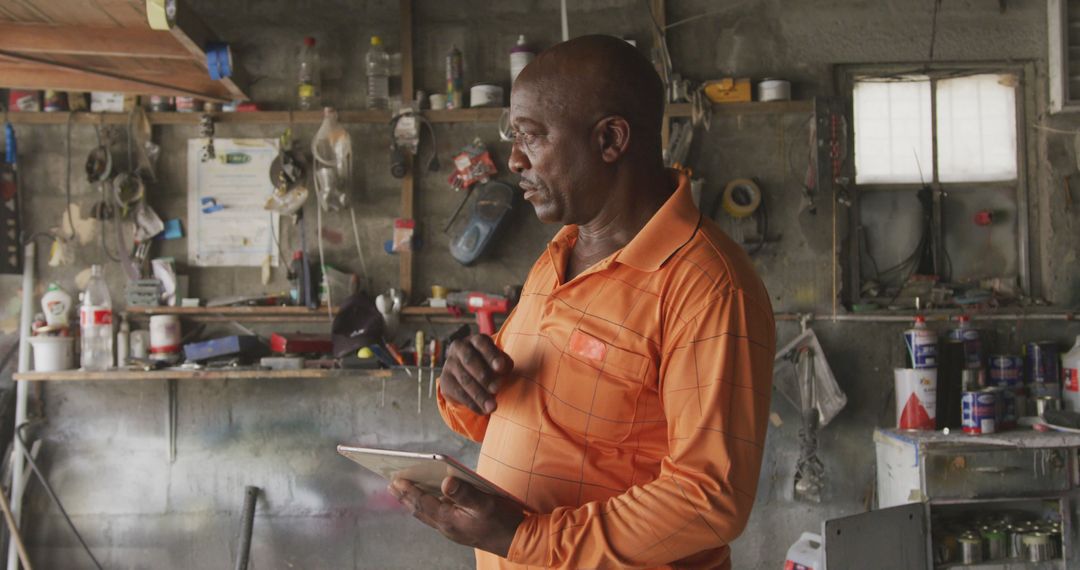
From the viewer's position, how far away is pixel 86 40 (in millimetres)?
3031

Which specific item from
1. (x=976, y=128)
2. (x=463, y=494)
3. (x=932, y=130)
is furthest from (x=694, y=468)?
(x=976, y=128)

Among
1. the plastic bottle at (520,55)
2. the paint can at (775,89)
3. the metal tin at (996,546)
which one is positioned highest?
the plastic bottle at (520,55)

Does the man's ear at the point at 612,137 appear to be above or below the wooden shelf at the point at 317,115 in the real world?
below

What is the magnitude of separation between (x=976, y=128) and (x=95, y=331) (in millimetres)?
4213

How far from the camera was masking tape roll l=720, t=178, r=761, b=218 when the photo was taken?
3639 millimetres

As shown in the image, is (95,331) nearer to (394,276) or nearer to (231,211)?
(231,211)

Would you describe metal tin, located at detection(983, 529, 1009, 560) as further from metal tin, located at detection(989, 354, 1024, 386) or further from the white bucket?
the white bucket

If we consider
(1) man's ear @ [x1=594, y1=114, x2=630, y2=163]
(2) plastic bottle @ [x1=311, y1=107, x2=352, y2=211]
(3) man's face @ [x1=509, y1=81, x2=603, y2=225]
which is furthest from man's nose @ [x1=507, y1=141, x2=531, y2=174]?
(2) plastic bottle @ [x1=311, y1=107, x2=352, y2=211]

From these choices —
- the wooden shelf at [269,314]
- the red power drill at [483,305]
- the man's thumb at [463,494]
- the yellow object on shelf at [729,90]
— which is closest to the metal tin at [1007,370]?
the yellow object on shelf at [729,90]

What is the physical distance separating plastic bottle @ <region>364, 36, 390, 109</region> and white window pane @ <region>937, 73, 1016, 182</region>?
8.62 feet

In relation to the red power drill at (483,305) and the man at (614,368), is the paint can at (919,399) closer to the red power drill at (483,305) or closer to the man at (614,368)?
the red power drill at (483,305)

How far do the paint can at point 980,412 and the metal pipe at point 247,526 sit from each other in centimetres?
310

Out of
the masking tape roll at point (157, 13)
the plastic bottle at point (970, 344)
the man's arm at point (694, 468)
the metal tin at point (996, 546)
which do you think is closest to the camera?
the man's arm at point (694, 468)

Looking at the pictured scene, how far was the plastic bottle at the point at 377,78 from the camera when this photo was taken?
3.73 m
